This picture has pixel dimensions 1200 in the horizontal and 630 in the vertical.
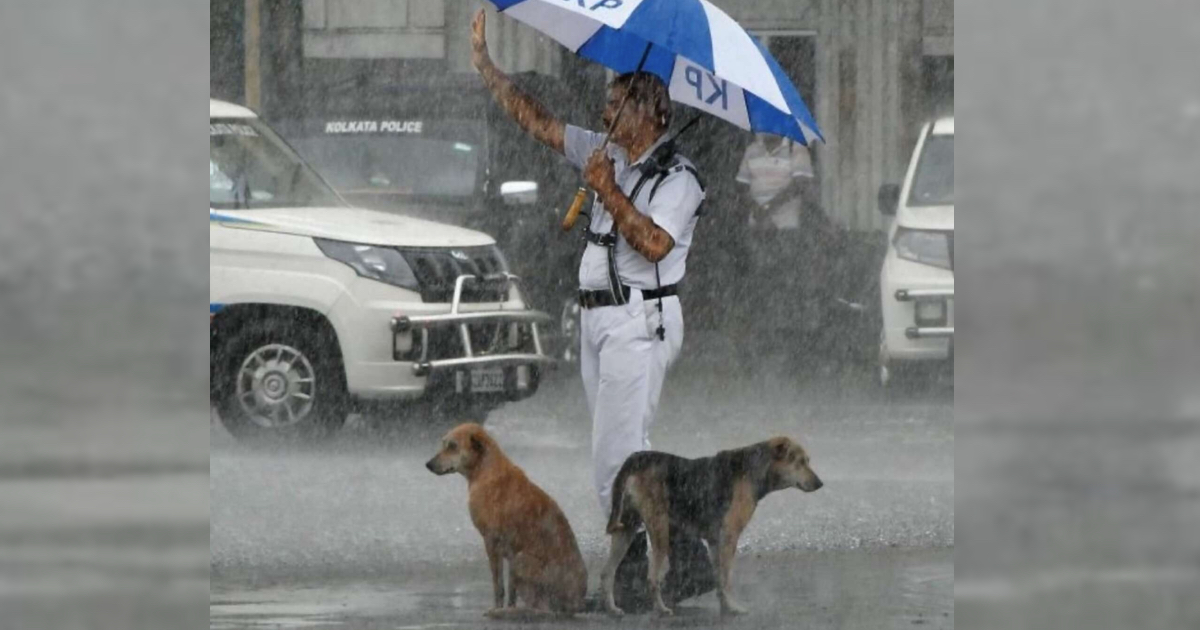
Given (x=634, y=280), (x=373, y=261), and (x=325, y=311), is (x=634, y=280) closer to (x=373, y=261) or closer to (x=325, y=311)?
(x=373, y=261)

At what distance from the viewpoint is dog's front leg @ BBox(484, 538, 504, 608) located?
24.2 ft

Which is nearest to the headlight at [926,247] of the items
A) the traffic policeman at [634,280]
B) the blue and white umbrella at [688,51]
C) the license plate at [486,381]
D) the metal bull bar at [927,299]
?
the metal bull bar at [927,299]

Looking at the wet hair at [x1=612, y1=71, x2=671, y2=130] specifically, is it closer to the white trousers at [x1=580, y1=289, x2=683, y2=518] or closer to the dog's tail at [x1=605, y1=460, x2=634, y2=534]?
the white trousers at [x1=580, y1=289, x2=683, y2=518]

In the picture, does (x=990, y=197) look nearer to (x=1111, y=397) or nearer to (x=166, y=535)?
(x=1111, y=397)

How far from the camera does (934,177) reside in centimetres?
1296

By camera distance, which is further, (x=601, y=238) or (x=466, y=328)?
(x=466, y=328)

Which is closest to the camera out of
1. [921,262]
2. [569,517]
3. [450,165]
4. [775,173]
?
[569,517]

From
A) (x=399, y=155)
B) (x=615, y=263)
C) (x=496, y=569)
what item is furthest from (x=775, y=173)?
(x=496, y=569)

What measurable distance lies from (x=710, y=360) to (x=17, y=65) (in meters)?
8.66

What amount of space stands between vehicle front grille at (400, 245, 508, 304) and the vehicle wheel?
0.59 meters

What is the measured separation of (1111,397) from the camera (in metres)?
7.73

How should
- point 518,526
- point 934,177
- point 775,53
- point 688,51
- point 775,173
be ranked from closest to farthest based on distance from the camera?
point 688,51 → point 518,526 → point 934,177 → point 775,173 → point 775,53

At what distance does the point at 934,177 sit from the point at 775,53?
371 cm

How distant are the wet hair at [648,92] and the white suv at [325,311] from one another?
135 inches
